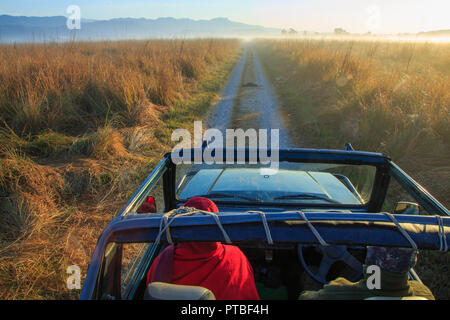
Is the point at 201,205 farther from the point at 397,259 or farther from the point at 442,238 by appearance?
the point at 442,238

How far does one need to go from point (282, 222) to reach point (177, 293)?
0.49m

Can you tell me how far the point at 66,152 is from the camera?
490 cm

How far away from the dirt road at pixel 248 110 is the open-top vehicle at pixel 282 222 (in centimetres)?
384

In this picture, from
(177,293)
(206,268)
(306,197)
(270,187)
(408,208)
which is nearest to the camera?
(177,293)

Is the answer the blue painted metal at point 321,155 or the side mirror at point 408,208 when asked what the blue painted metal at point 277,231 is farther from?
the blue painted metal at point 321,155

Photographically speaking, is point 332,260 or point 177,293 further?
point 332,260

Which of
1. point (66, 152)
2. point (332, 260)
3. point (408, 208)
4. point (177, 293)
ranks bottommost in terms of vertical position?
point (332, 260)

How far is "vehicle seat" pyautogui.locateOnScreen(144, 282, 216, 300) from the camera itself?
104 centimetres

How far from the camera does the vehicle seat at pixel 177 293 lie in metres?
1.04

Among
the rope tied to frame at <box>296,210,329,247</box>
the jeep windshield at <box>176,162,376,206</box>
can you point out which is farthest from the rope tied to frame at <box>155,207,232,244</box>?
the jeep windshield at <box>176,162,376,206</box>

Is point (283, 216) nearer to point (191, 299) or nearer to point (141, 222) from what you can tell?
point (191, 299)

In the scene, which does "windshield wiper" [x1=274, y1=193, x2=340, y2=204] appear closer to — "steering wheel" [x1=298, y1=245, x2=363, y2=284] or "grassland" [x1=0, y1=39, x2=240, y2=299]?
"steering wheel" [x1=298, y1=245, x2=363, y2=284]

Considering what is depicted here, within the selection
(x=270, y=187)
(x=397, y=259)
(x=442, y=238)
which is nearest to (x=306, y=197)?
(x=270, y=187)

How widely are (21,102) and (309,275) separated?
588 centimetres
